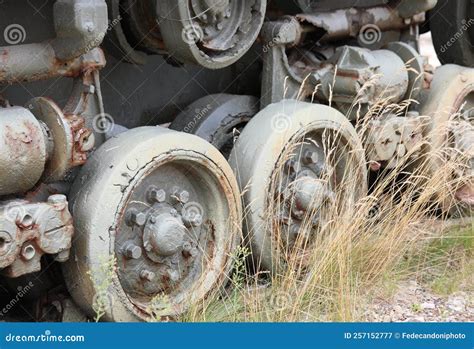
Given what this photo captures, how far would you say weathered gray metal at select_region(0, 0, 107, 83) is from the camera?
13.1 feet

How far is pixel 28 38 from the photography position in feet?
15.2

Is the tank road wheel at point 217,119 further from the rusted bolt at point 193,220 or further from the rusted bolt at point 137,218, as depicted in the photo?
the rusted bolt at point 137,218

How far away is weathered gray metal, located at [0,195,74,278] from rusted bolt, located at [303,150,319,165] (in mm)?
1604

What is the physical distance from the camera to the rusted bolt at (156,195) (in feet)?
14.4

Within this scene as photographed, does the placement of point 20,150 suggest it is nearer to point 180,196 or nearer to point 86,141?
point 86,141

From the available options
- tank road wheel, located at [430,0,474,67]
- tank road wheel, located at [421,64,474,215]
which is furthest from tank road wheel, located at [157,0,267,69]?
tank road wheel, located at [430,0,474,67]

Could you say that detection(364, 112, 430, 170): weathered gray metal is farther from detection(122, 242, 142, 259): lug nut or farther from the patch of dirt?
detection(122, 242, 142, 259): lug nut

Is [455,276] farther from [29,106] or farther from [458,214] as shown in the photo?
[29,106]

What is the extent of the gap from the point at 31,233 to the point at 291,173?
171 cm

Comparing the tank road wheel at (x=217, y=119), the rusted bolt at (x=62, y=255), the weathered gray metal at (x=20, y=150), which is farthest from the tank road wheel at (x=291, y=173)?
the weathered gray metal at (x=20, y=150)

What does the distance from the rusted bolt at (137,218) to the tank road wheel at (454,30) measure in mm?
3233

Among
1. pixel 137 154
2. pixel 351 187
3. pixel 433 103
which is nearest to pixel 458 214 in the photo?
pixel 433 103

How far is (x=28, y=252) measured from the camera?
383 cm

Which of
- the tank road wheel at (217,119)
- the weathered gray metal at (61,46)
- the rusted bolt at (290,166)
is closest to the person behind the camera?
the weathered gray metal at (61,46)
